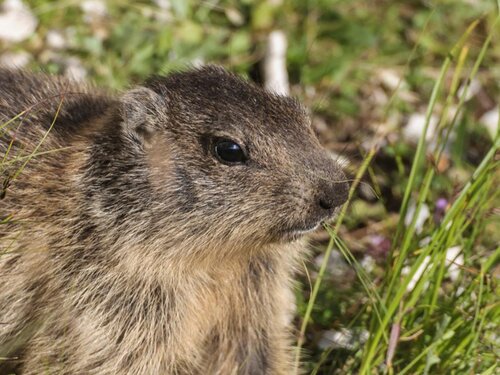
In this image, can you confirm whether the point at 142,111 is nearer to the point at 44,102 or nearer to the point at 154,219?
the point at 154,219

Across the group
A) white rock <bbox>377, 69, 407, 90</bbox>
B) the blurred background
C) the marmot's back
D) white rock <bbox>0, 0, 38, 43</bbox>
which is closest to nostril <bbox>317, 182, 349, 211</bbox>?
the marmot's back

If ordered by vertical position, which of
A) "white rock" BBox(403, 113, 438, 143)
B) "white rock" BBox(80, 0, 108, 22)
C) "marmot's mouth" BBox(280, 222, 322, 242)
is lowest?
"marmot's mouth" BBox(280, 222, 322, 242)

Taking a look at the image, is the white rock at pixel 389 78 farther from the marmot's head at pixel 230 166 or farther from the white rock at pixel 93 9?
the marmot's head at pixel 230 166

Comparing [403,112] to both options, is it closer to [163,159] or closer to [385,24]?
[385,24]

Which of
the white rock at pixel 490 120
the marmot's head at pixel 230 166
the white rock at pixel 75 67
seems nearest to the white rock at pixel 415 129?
the white rock at pixel 490 120

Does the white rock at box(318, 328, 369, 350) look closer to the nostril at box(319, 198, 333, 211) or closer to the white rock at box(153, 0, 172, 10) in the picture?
the nostril at box(319, 198, 333, 211)

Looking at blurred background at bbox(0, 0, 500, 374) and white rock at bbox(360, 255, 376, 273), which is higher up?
blurred background at bbox(0, 0, 500, 374)

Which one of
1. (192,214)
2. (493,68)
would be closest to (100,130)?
(192,214)
